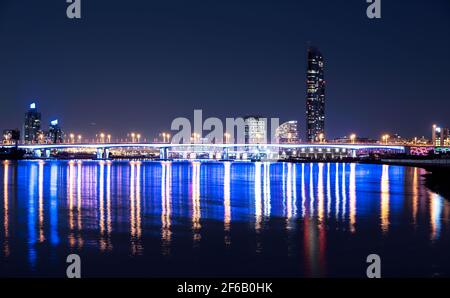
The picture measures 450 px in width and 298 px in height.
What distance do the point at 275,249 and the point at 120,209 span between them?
13.7 m

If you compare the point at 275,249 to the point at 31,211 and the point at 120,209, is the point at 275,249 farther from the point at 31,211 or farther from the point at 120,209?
the point at 31,211

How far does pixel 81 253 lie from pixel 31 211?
13320 mm

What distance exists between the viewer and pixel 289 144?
467 ft

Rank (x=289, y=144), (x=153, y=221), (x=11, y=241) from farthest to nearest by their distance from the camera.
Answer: (x=289, y=144)
(x=153, y=221)
(x=11, y=241)

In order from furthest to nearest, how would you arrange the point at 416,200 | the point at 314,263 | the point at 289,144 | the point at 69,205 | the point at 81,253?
1. the point at 289,144
2. the point at 416,200
3. the point at 69,205
4. the point at 81,253
5. the point at 314,263

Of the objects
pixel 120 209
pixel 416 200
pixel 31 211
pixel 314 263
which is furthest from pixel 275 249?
pixel 416 200

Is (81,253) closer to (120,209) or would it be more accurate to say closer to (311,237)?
(311,237)

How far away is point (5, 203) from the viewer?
35.2m
